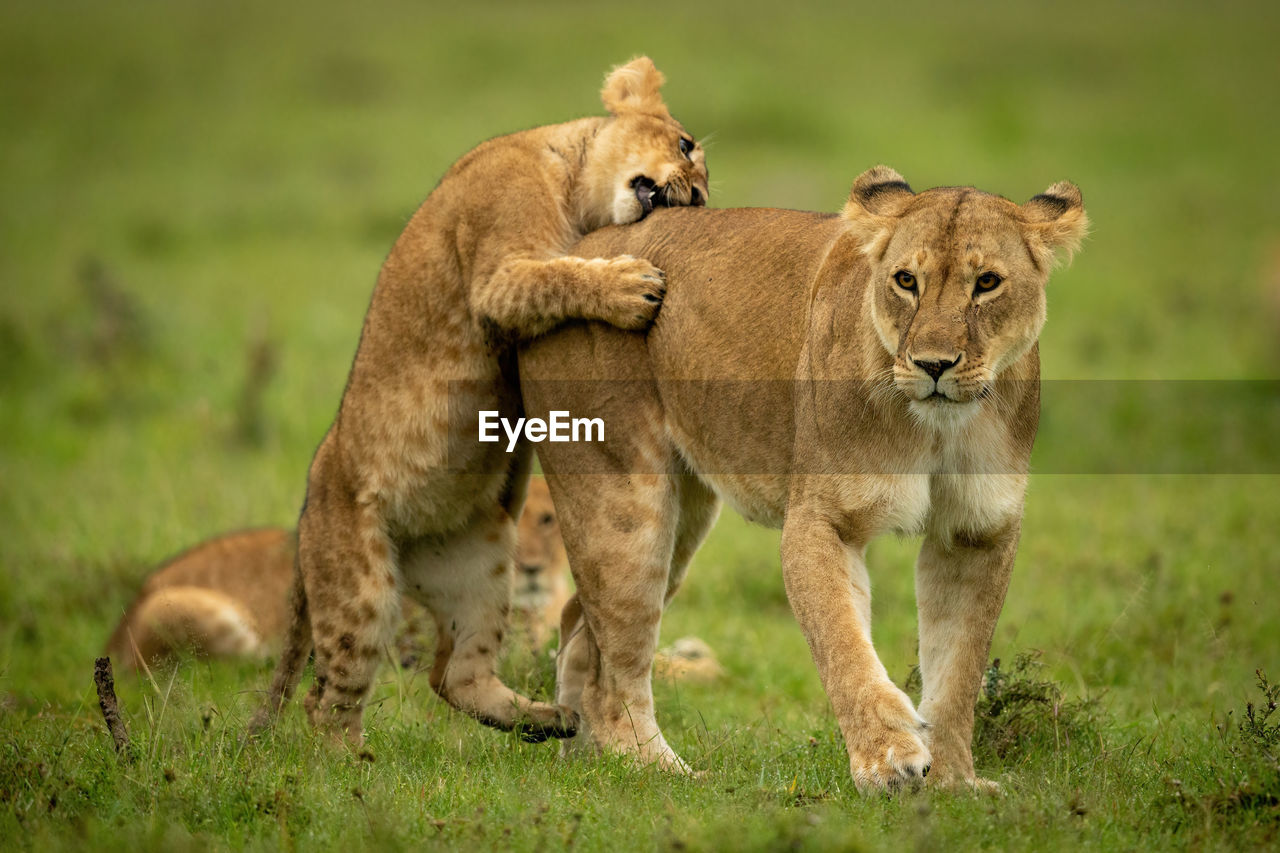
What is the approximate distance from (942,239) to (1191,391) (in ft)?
24.9

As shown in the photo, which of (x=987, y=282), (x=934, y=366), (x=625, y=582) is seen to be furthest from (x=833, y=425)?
(x=625, y=582)

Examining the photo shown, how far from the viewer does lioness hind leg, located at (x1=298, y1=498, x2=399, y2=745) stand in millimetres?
5117

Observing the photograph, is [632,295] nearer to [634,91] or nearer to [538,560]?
[634,91]

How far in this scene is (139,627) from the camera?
6492 mm

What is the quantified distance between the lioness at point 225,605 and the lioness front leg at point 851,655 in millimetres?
2363

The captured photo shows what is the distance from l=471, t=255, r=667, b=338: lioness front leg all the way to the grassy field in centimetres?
137

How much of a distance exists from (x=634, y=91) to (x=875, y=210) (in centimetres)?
182

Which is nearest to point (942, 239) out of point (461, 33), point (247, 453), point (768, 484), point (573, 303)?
point (768, 484)

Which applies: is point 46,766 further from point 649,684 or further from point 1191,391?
point 1191,391

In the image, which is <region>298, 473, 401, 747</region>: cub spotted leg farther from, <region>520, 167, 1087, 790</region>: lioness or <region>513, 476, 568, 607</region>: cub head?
<region>513, 476, 568, 607</region>: cub head

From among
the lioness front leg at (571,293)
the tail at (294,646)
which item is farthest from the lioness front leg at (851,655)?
the tail at (294,646)

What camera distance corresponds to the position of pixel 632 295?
4680mm

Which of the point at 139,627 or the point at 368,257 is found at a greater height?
the point at 368,257
